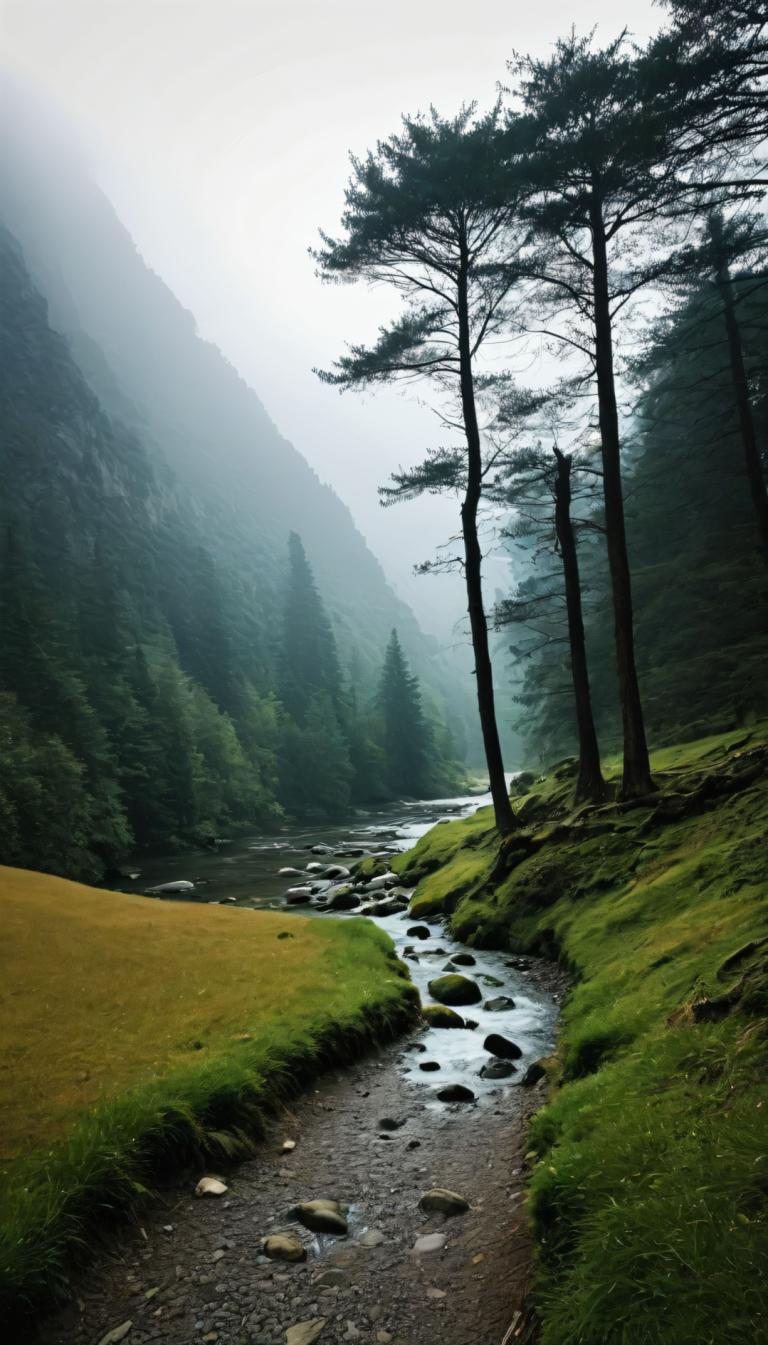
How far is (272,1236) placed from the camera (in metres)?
4.48

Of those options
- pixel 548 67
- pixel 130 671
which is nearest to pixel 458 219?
pixel 548 67

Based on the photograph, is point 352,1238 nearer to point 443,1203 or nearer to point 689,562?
point 443,1203

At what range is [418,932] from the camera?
1453cm

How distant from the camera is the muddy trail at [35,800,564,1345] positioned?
3676mm

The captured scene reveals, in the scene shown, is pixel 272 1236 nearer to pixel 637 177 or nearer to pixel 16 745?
pixel 637 177

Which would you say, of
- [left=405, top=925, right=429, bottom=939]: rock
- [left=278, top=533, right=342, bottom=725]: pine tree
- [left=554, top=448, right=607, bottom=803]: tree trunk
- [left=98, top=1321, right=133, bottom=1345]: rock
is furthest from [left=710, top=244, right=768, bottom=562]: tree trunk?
[left=278, top=533, right=342, bottom=725]: pine tree

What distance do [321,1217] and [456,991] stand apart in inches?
225

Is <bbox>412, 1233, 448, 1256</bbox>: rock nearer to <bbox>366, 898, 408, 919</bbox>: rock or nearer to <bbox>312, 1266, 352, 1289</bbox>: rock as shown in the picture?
<bbox>312, 1266, 352, 1289</bbox>: rock

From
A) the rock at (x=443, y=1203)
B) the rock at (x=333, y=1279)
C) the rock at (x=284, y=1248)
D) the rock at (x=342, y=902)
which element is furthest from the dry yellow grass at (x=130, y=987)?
the rock at (x=342, y=902)

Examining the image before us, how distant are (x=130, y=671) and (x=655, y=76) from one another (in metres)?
43.9

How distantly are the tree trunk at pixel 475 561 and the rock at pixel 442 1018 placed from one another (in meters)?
8.84

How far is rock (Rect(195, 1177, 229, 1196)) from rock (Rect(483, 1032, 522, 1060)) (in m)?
3.75

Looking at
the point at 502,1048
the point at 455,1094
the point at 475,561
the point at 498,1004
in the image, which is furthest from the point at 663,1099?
the point at 475,561

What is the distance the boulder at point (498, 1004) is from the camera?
9414mm
